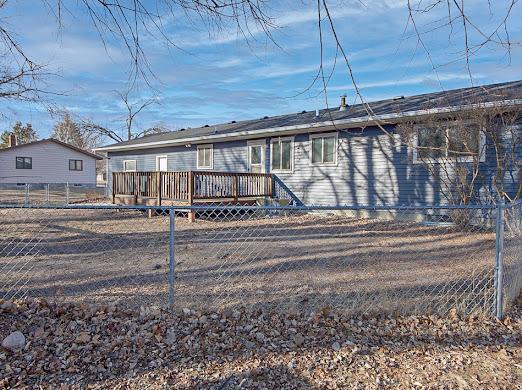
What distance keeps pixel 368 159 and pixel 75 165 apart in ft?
103

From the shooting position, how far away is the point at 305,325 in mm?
3352

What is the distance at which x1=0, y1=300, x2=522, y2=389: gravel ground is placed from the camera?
2.56 meters

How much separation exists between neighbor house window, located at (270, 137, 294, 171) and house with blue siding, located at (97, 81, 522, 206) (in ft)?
0.12

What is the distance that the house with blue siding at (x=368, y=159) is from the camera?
8797 millimetres

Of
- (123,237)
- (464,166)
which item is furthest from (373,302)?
(464,166)

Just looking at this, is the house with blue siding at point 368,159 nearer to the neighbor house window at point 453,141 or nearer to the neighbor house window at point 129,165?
the neighbor house window at point 453,141

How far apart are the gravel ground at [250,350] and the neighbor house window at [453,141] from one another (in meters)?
6.17

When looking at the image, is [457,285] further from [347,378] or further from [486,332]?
[347,378]

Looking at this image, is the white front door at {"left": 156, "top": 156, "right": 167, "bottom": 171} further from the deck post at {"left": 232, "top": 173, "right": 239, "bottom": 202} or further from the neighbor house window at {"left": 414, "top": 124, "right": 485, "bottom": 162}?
the neighbor house window at {"left": 414, "top": 124, "right": 485, "bottom": 162}

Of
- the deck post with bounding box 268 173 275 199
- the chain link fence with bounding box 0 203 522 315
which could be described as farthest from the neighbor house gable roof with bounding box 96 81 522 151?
the chain link fence with bounding box 0 203 522 315

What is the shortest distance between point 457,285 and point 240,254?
3.34 meters

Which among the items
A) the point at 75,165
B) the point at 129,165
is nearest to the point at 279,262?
the point at 129,165

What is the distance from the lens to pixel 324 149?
12664mm

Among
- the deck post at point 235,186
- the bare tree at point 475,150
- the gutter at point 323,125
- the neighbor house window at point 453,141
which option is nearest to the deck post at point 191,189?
the deck post at point 235,186
